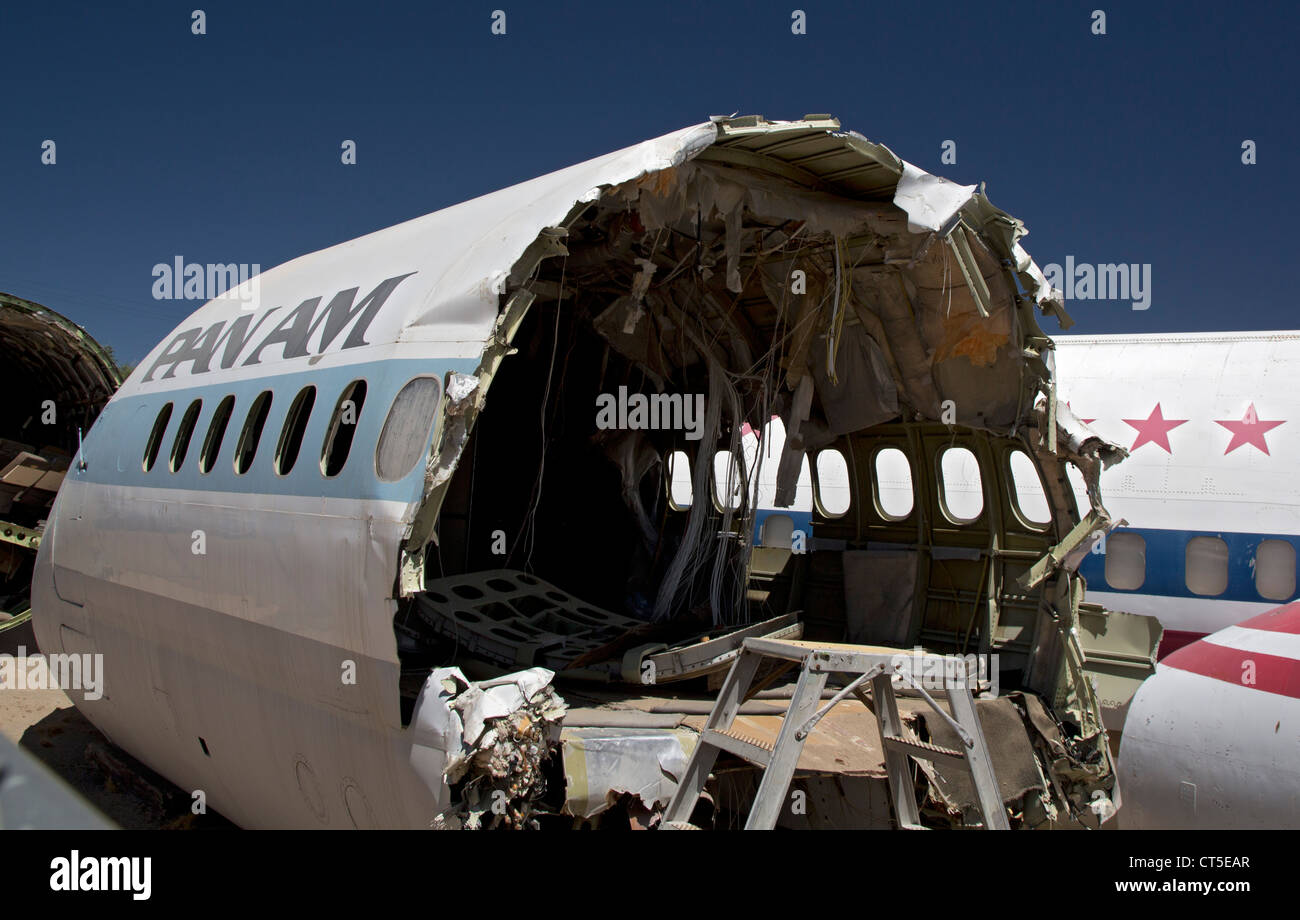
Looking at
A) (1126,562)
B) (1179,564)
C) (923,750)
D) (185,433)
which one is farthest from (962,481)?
(185,433)

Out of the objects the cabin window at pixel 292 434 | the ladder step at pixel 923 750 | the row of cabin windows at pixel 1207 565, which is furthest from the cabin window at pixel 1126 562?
the cabin window at pixel 292 434

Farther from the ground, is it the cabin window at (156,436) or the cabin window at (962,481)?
the cabin window at (156,436)

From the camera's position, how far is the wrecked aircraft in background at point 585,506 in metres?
4.97

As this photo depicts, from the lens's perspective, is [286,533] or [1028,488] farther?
[1028,488]

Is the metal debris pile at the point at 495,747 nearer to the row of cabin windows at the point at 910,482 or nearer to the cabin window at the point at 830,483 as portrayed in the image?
the cabin window at the point at 830,483

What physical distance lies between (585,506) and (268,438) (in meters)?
4.76

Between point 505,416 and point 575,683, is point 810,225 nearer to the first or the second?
point 575,683

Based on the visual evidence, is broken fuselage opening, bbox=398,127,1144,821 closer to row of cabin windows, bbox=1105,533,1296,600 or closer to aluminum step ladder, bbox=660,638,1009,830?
aluminum step ladder, bbox=660,638,1009,830

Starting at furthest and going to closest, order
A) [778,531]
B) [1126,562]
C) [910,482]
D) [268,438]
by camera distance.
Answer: [778,531], [910,482], [1126,562], [268,438]

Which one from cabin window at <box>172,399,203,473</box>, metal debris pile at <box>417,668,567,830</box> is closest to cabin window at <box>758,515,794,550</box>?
cabin window at <box>172,399,203,473</box>

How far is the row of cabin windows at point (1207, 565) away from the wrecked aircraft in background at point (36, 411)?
14.2 m

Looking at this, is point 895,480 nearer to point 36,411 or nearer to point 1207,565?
point 1207,565

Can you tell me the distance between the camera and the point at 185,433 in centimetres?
734
